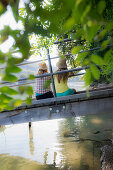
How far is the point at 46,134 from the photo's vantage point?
18.5ft

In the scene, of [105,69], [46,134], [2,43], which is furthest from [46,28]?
[46,134]

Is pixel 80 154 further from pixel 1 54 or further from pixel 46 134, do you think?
pixel 1 54

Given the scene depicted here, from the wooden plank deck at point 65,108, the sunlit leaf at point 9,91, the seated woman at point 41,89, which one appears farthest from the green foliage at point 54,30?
the seated woman at point 41,89

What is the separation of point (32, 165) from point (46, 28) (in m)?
3.17

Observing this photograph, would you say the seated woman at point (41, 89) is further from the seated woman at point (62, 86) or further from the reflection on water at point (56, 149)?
the reflection on water at point (56, 149)

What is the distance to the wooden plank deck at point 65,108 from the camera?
10.9 ft

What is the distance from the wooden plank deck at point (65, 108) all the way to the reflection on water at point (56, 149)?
84 cm

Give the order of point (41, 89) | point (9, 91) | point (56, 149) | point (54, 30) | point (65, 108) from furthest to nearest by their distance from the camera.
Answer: point (56, 149)
point (41, 89)
point (65, 108)
point (54, 30)
point (9, 91)

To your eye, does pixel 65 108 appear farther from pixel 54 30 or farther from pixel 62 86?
pixel 54 30

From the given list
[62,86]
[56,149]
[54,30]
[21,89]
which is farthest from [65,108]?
[21,89]

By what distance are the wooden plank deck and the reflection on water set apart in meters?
0.84

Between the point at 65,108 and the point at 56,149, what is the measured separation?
1.28 metres

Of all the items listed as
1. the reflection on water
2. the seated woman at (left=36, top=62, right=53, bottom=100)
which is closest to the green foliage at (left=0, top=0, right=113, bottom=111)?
the seated woman at (left=36, top=62, right=53, bottom=100)

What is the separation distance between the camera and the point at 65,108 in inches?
135
